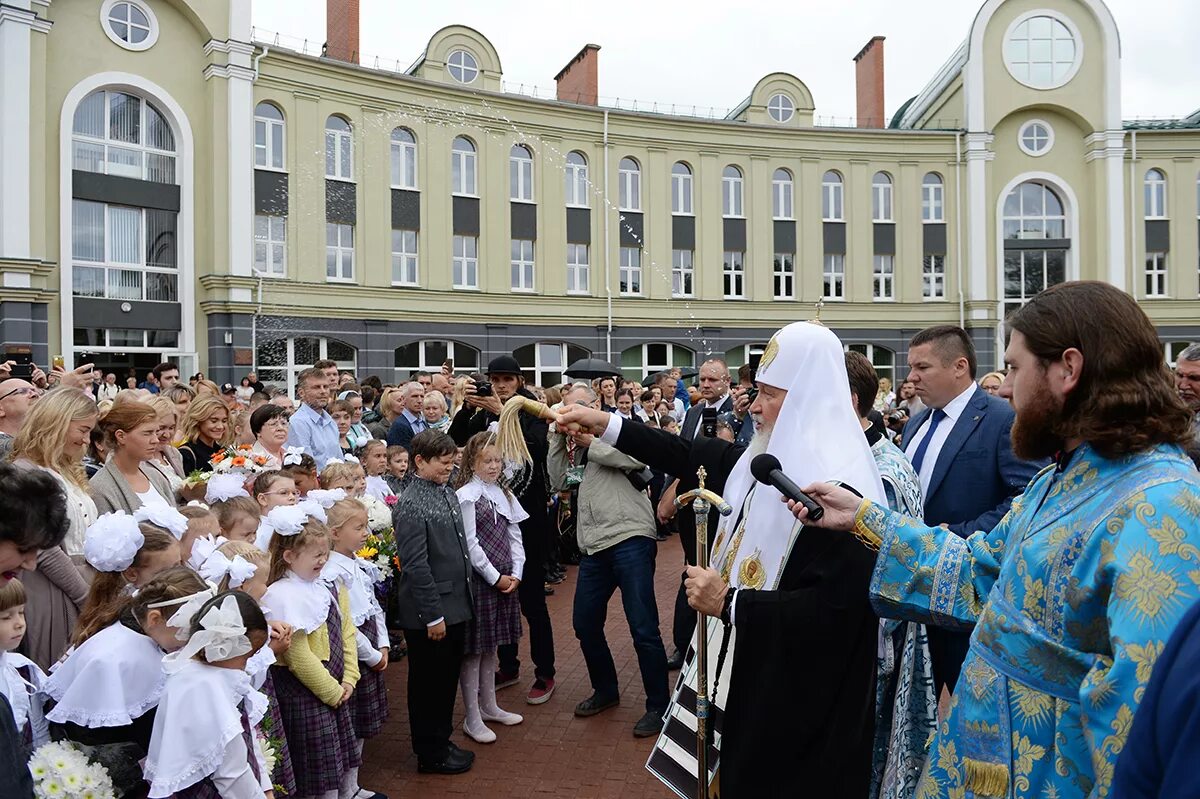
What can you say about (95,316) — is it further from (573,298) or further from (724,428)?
(724,428)

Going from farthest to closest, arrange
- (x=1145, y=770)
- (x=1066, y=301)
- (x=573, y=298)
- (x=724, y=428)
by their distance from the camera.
Result: (x=573, y=298) < (x=724, y=428) < (x=1066, y=301) < (x=1145, y=770)

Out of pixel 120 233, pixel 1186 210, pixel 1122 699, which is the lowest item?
pixel 1122 699

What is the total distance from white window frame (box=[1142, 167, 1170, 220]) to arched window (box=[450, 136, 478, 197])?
2478 cm

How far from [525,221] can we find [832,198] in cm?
1163

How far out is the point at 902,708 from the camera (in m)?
3.27

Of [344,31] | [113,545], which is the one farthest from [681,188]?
[113,545]

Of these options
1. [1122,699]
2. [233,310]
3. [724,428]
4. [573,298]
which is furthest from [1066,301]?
[573,298]

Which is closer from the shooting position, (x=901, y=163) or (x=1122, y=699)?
(x=1122, y=699)

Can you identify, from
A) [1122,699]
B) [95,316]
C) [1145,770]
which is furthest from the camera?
[95,316]

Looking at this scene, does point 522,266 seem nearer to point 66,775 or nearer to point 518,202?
point 518,202

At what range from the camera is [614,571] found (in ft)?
20.2

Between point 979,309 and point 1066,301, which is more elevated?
point 979,309

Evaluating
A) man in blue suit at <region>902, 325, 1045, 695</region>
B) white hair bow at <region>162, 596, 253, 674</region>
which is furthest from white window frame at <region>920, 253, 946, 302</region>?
white hair bow at <region>162, 596, 253, 674</region>

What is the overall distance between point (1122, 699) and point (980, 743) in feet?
1.81
